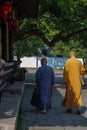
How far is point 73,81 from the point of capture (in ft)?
47.8

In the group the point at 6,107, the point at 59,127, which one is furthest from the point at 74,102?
the point at 6,107

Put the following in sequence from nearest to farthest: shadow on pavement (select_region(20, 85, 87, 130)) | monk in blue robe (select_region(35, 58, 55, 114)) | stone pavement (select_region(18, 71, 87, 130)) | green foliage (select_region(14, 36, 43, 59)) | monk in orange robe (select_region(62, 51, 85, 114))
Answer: stone pavement (select_region(18, 71, 87, 130)) < shadow on pavement (select_region(20, 85, 87, 130)) < monk in blue robe (select_region(35, 58, 55, 114)) < monk in orange robe (select_region(62, 51, 85, 114)) < green foliage (select_region(14, 36, 43, 59))

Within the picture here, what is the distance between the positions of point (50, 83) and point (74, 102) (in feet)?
2.98

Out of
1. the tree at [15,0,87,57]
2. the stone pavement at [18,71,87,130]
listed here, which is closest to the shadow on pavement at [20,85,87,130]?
the stone pavement at [18,71,87,130]

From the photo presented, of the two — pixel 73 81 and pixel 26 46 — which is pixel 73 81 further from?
pixel 26 46

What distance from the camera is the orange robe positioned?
1448 centimetres

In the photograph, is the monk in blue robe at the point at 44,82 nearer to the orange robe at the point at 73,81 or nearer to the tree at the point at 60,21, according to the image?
the orange robe at the point at 73,81

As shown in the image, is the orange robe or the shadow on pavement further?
the orange robe

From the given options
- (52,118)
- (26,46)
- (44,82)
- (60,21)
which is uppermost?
(60,21)

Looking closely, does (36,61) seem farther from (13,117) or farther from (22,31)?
(13,117)

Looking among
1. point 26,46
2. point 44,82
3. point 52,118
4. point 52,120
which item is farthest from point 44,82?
point 26,46

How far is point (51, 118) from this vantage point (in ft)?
42.3

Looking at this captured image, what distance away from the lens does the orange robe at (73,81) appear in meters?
14.5

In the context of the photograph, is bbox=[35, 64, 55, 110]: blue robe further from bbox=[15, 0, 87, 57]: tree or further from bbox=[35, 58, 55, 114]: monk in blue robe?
bbox=[15, 0, 87, 57]: tree
